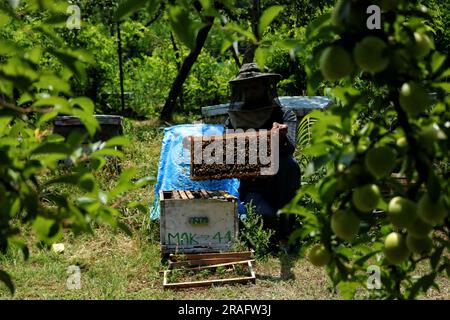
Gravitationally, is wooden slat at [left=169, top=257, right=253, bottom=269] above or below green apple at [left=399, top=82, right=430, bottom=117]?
below

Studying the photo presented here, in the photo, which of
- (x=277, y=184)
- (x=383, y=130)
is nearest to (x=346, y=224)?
(x=383, y=130)

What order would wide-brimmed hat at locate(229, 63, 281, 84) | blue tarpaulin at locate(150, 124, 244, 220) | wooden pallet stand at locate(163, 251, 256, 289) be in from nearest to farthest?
wooden pallet stand at locate(163, 251, 256, 289) < wide-brimmed hat at locate(229, 63, 281, 84) < blue tarpaulin at locate(150, 124, 244, 220)

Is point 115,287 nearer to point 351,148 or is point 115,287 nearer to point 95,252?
point 95,252

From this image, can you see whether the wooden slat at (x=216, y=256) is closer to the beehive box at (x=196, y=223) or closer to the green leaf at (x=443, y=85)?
the beehive box at (x=196, y=223)

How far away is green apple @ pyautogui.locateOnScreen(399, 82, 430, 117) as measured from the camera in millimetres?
845

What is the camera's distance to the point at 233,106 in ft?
13.3

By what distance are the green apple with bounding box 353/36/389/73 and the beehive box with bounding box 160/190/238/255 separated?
2678 millimetres

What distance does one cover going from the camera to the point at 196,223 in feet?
11.4

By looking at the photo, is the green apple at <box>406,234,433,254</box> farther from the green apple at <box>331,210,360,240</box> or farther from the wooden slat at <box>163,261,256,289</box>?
the wooden slat at <box>163,261,256,289</box>

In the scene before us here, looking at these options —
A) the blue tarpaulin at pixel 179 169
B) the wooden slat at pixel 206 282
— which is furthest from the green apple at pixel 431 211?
the blue tarpaulin at pixel 179 169

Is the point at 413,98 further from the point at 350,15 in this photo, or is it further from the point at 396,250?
the point at 396,250

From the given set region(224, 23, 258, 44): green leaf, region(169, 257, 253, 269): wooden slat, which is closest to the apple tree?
region(224, 23, 258, 44): green leaf

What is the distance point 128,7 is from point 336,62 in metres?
0.35
